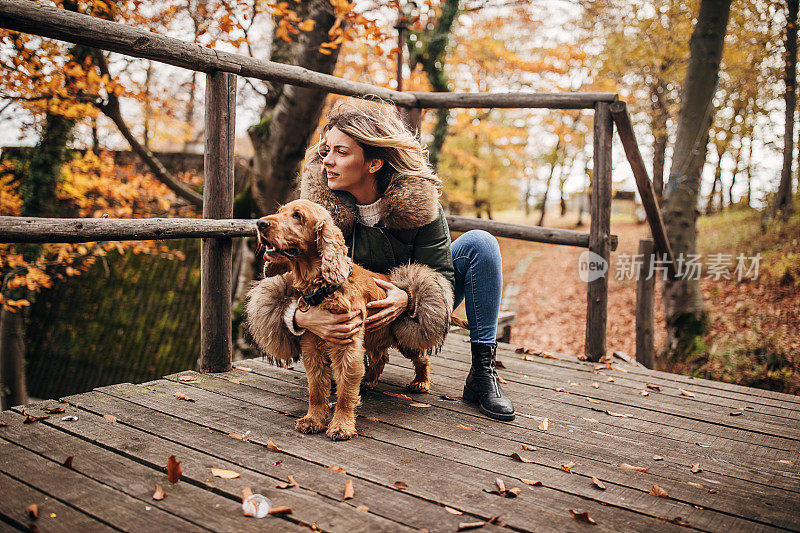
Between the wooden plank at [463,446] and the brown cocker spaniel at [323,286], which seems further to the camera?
the brown cocker spaniel at [323,286]

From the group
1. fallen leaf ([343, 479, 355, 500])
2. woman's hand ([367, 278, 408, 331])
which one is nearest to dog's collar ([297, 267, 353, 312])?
woman's hand ([367, 278, 408, 331])

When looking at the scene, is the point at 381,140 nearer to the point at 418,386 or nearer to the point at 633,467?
the point at 418,386

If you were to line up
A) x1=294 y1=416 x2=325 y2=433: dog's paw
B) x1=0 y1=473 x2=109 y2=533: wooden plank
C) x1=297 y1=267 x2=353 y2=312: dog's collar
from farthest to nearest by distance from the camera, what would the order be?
x1=294 y1=416 x2=325 y2=433: dog's paw
x1=297 y1=267 x2=353 y2=312: dog's collar
x1=0 y1=473 x2=109 y2=533: wooden plank

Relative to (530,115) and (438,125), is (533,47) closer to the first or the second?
(530,115)

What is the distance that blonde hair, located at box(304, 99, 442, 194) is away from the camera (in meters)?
2.68

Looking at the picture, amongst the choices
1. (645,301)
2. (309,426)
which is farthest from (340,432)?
(645,301)

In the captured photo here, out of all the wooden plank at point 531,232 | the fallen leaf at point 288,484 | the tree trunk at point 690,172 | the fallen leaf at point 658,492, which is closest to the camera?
the fallen leaf at point 288,484

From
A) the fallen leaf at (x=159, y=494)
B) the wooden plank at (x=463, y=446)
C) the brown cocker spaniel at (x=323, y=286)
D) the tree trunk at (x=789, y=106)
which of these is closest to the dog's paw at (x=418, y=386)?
the wooden plank at (x=463, y=446)

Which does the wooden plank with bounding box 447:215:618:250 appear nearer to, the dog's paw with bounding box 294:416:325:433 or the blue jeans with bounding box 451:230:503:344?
the blue jeans with bounding box 451:230:503:344

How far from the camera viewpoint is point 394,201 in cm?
274

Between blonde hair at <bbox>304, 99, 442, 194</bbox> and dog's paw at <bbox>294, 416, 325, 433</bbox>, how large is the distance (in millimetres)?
1247

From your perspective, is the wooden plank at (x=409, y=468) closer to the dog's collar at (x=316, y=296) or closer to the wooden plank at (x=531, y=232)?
the dog's collar at (x=316, y=296)

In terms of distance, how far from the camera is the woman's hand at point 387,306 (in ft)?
8.28

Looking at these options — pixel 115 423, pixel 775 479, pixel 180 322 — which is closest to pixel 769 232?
pixel 775 479
